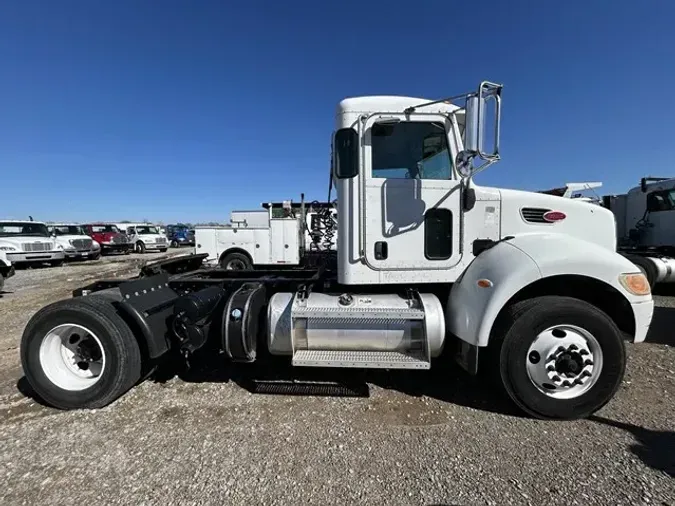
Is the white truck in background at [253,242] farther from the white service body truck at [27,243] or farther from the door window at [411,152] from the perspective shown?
the white service body truck at [27,243]

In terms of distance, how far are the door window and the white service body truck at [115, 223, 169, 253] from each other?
26.4m

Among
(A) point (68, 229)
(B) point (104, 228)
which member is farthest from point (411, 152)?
(B) point (104, 228)

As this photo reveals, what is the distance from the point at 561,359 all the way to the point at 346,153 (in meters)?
2.71

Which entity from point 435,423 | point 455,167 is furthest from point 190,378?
point 455,167

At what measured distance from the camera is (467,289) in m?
3.26

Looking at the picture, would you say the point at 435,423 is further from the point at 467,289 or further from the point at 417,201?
the point at 417,201

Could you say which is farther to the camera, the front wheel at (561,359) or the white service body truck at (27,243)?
the white service body truck at (27,243)

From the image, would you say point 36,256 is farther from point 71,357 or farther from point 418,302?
point 418,302

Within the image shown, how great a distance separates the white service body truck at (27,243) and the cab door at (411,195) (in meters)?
17.7

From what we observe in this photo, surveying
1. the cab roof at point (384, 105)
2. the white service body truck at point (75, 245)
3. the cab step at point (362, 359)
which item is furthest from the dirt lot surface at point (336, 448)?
the white service body truck at point (75, 245)

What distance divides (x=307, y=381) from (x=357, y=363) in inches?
30.6

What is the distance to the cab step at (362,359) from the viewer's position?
308 cm

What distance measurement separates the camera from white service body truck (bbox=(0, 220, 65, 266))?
14440mm

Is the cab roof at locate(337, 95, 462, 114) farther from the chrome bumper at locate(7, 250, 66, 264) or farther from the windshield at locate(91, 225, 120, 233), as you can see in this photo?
the windshield at locate(91, 225, 120, 233)
